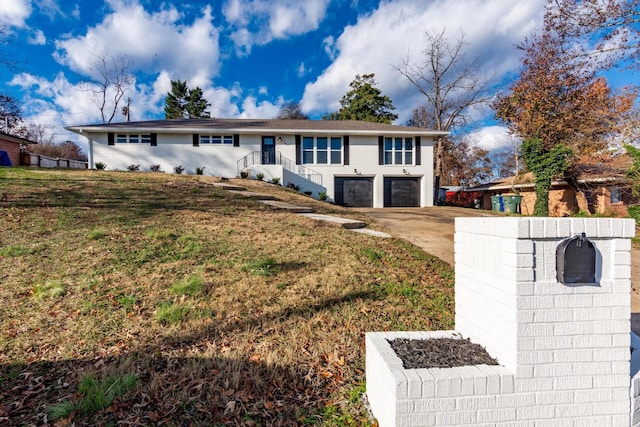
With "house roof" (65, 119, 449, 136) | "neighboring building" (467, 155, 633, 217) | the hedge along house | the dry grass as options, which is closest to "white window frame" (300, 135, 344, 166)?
the hedge along house

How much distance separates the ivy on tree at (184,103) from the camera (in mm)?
35906

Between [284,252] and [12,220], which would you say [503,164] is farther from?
[12,220]

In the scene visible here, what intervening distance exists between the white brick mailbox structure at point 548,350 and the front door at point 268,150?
16.0 metres

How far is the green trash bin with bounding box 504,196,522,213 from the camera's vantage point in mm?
17078

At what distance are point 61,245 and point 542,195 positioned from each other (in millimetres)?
18204

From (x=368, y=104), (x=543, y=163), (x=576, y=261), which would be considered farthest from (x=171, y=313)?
(x=368, y=104)

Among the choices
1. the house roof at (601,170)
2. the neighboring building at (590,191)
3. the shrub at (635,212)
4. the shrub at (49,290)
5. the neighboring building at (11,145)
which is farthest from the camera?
the neighboring building at (11,145)

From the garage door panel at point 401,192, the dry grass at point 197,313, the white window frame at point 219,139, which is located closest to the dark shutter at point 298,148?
the white window frame at point 219,139

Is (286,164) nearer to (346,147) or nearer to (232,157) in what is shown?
(232,157)

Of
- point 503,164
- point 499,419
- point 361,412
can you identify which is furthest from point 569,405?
point 503,164

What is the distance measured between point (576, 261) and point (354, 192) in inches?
620

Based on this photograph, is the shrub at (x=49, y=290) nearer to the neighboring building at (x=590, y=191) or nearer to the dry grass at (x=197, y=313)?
the dry grass at (x=197, y=313)

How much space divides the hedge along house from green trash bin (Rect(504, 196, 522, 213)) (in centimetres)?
412

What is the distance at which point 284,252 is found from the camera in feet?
15.7
